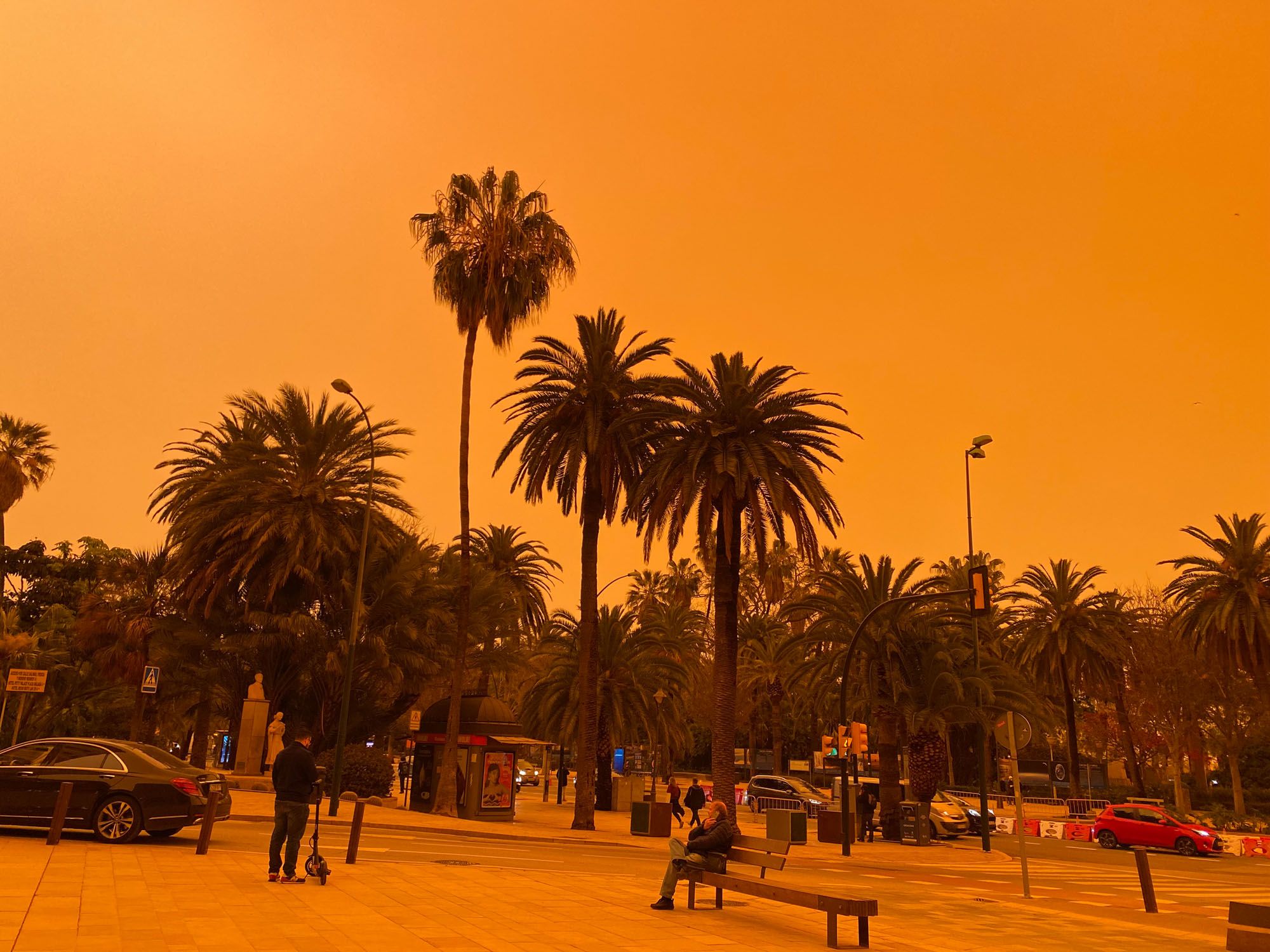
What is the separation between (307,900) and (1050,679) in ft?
177

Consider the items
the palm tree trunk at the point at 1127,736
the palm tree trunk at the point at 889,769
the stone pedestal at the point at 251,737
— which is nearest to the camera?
the palm tree trunk at the point at 889,769

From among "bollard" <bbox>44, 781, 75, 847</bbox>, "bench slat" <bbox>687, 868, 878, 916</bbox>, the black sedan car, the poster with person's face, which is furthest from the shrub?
"bench slat" <bbox>687, 868, 878, 916</bbox>

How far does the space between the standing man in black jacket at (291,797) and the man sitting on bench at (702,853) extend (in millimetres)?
4264

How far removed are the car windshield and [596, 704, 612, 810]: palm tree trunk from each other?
26.0 meters

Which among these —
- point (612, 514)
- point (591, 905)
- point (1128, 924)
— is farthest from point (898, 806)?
point (591, 905)

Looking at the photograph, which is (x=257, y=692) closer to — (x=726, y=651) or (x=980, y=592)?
(x=726, y=651)

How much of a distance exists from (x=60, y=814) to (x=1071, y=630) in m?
50.2

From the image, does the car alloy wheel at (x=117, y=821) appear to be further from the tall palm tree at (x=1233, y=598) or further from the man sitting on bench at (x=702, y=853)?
the tall palm tree at (x=1233, y=598)

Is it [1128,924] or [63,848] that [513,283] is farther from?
[1128,924]

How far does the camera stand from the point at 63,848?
562 inches

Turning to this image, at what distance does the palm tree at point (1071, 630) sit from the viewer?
53.1 metres

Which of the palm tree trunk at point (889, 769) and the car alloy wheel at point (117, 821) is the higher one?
the palm tree trunk at point (889, 769)

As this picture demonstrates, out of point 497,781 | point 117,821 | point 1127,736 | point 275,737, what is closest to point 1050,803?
point 1127,736

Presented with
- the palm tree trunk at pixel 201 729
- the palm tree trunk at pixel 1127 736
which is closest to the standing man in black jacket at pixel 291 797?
the palm tree trunk at pixel 201 729
